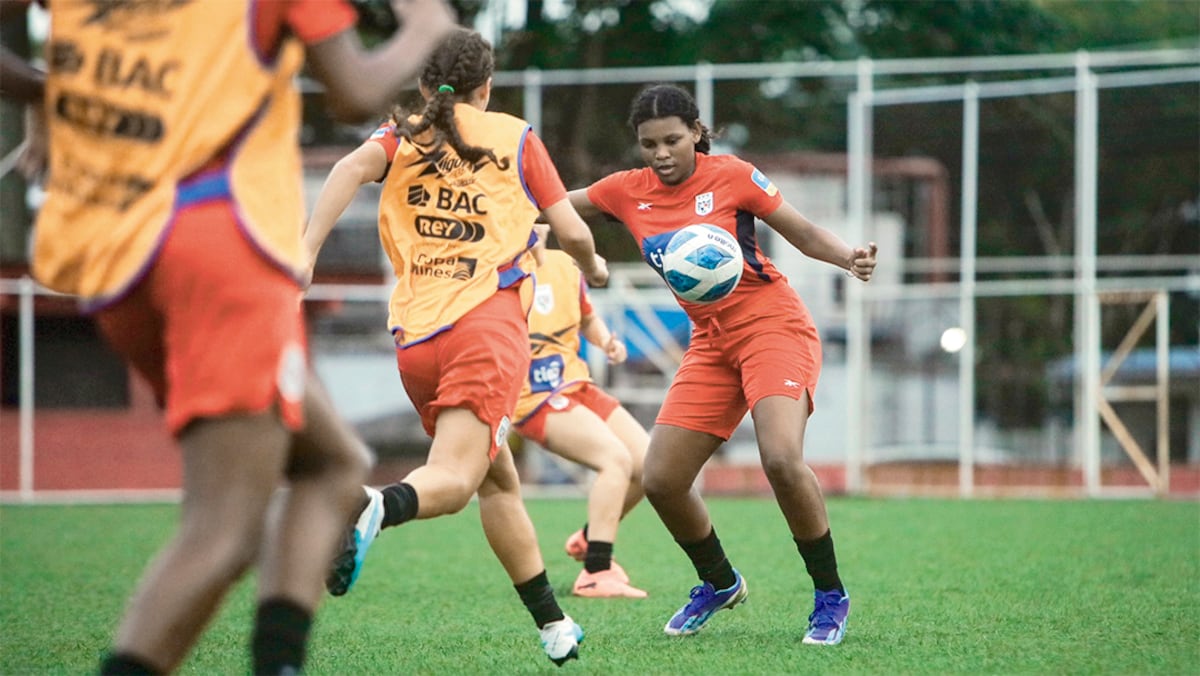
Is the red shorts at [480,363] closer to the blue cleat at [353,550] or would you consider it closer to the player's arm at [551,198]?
the player's arm at [551,198]

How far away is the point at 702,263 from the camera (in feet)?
19.3

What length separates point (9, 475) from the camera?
18125mm

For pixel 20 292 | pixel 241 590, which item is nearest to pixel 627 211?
pixel 241 590

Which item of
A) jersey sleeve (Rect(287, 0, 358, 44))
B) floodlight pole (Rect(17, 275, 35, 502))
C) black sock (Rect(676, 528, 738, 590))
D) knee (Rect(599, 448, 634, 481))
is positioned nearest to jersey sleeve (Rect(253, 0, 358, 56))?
jersey sleeve (Rect(287, 0, 358, 44))

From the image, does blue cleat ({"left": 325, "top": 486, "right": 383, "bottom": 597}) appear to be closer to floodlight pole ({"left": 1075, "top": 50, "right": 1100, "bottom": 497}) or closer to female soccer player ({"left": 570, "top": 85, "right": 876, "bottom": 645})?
female soccer player ({"left": 570, "top": 85, "right": 876, "bottom": 645})

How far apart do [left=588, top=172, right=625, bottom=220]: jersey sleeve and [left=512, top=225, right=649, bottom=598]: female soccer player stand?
7.18 feet

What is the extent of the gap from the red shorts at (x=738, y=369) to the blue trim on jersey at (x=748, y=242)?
0.59 feet

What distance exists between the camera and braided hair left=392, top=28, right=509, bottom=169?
487cm

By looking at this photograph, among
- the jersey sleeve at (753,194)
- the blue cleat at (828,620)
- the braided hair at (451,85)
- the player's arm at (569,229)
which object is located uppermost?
the braided hair at (451,85)

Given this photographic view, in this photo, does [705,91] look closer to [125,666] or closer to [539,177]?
[539,177]

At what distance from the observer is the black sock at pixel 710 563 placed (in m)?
6.13

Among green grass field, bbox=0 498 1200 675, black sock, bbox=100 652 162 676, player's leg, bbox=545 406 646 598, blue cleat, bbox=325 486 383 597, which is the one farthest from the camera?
player's leg, bbox=545 406 646 598

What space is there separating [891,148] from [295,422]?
17456 millimetres

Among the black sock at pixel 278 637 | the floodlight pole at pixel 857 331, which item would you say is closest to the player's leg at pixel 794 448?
the black sock at pixel 278 637
